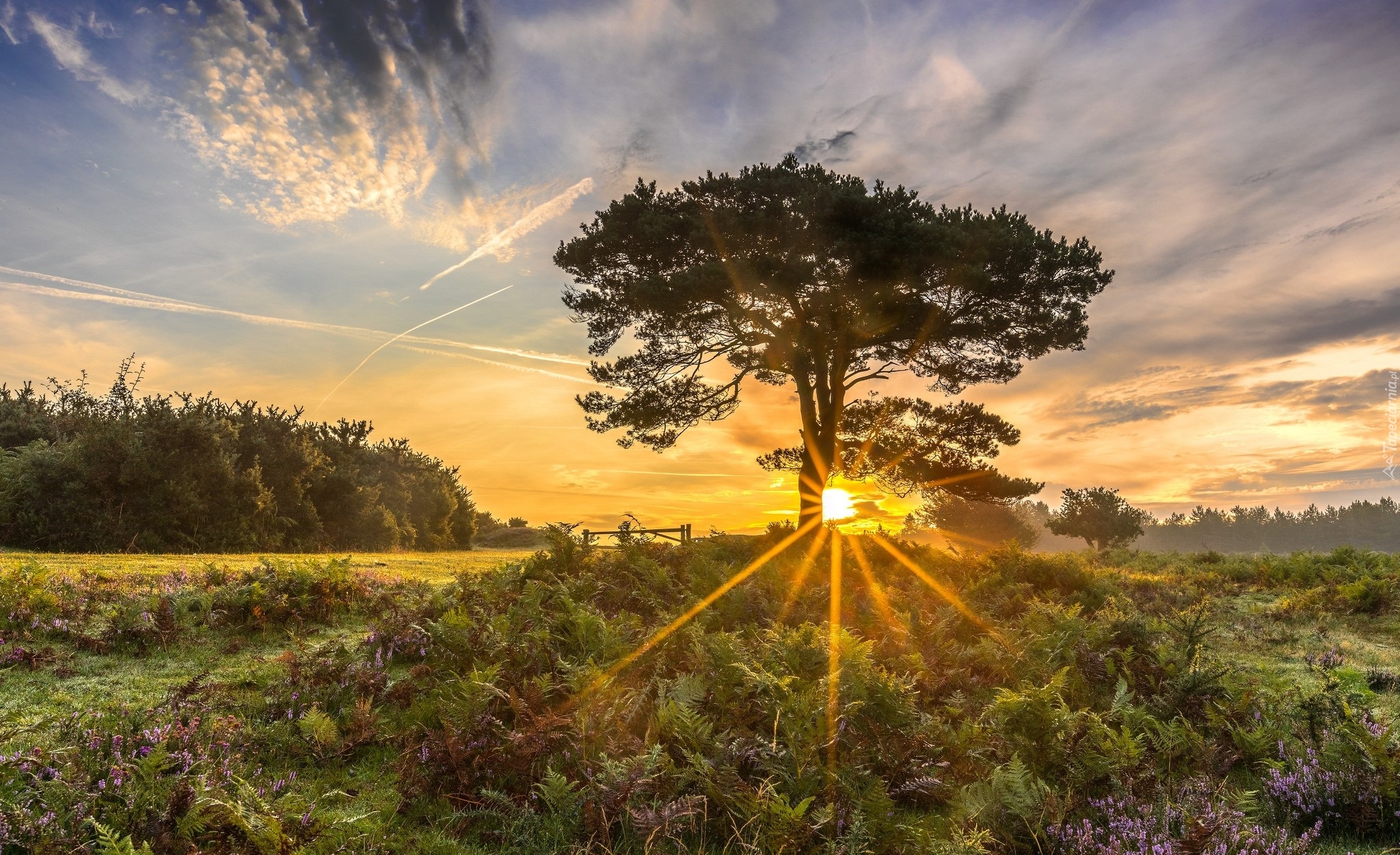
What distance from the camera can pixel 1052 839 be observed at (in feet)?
13.1

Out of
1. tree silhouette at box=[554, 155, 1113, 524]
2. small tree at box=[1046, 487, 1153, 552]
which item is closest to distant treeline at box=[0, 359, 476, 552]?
Result: tree silhouette at box=[554, 155, 1113, 524]

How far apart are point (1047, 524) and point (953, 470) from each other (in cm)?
5061

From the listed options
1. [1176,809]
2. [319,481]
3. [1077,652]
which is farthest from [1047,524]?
[1176,809]

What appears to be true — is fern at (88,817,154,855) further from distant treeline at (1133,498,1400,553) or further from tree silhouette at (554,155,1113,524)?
distant treeline at (1133,498,1400,553)

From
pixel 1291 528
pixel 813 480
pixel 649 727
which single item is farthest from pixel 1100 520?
pixel 1291 528

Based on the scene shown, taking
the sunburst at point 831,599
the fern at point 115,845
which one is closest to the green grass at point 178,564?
the sunburst at point 831,599

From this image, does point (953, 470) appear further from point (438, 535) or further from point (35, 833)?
point (438, 535)

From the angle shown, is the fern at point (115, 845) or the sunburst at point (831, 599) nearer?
the fern at point (115, 845)

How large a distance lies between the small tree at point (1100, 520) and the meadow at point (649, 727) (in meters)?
57.2

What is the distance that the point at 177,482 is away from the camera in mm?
28141

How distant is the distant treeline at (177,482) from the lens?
25.8 m

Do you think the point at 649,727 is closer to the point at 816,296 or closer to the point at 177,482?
the point at 816,296

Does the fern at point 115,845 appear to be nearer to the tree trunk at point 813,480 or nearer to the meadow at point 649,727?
the meadow at point 649,727

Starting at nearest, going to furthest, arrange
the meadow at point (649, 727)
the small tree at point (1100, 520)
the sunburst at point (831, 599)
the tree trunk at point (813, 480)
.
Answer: the meadow at point (649, 727) < the sunburst at point (831, 599) < the tree trunk at point (813, 480) < the small tree at point (1100, 520)
